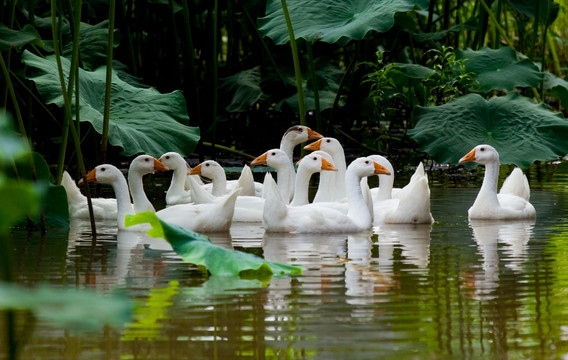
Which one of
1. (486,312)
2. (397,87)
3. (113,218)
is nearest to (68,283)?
(486,312)

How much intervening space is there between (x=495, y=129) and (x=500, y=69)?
163 cm

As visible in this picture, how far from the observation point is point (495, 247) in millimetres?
6492

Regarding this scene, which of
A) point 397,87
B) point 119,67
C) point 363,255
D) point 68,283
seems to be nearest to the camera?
point 68,283

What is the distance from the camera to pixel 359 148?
1347cm

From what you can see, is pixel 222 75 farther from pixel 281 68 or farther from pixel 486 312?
pixel 486 312

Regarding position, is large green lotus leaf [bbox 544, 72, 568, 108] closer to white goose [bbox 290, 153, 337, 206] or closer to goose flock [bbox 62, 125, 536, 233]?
goose flock [bbox 62, 125, 536, 233]

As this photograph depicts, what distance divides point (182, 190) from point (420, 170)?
217 centimetres

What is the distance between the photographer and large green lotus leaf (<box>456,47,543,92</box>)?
1041 centimetres

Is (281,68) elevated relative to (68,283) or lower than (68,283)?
elevated

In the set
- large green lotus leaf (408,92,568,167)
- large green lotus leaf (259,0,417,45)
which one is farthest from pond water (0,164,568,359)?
large green lotus leaf (259,0,417,45)

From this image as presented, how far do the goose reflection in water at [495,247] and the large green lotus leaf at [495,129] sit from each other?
109 centimetres

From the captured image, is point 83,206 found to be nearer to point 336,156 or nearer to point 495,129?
point 336,156

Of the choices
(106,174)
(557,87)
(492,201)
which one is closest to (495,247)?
(492,201)

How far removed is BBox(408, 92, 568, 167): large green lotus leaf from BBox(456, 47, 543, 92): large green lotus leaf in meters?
0.70
